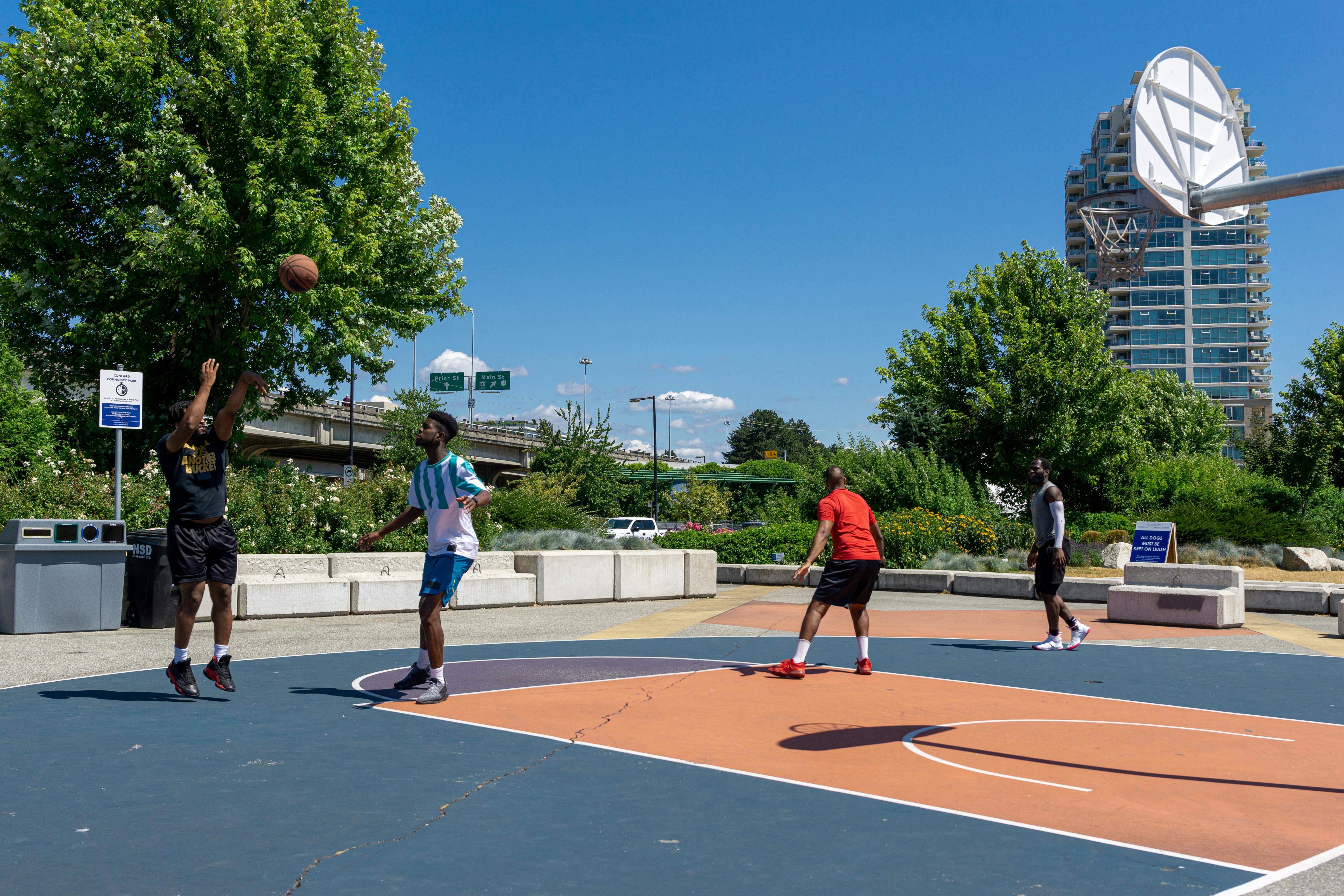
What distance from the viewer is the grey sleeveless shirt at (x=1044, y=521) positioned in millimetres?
11305

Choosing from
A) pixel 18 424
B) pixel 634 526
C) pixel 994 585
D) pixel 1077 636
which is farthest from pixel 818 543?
pixel 634 526

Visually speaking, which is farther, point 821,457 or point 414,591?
point 821,457

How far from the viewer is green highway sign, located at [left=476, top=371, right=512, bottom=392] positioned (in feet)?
238

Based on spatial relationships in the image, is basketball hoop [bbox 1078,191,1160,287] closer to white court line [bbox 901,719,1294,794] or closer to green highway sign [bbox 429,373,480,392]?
white court line [bbox 901,719,1294,794]

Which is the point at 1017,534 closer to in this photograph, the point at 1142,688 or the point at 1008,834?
the point at 1142,688

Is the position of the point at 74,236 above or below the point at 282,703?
above

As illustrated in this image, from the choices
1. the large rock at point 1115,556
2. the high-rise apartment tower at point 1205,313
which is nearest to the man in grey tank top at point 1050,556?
the large rock at point 1115,556

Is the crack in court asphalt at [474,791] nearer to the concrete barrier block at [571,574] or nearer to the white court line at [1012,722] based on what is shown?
the white court line at [1012,722]

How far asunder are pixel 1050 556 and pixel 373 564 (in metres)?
9.60

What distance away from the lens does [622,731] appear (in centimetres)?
688

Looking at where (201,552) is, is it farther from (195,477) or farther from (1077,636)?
(1077,636)

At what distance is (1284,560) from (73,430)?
27.6m

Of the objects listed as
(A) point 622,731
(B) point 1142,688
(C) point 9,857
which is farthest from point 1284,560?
(C) point 9,857

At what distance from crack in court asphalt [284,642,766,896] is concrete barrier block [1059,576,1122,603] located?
479 inches
